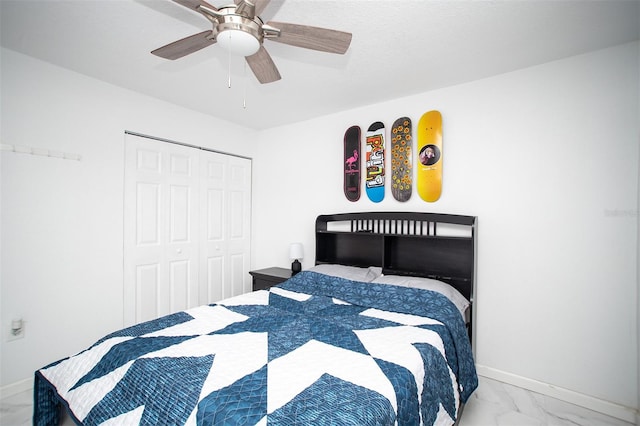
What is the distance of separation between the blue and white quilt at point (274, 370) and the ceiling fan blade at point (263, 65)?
59.5 inches

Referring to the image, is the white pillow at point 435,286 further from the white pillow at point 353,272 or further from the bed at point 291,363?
the white pillow at point 353,272

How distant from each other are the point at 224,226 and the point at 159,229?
0.77m

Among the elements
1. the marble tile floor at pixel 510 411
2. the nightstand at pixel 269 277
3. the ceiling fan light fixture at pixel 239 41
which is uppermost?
the ceiling fan light fixture at pixel 239 41

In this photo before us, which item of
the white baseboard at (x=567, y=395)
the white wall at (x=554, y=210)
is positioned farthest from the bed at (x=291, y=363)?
the white baseboard at (x=567, y=395)

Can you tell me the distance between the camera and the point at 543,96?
7.48 feet

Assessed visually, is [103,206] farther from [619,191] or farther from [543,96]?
[619,191]

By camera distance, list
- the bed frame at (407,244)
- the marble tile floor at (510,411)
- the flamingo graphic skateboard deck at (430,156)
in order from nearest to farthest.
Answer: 1. the marble tile floor at (510,411)
2. the bed frame at (407,244)
3. the flamingo graphic skateboard deck at (430,156)

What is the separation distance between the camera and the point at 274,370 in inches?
50.2

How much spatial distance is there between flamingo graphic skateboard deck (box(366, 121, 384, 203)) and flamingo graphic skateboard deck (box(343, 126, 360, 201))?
4.6 inches

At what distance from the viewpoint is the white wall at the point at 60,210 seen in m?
2.21

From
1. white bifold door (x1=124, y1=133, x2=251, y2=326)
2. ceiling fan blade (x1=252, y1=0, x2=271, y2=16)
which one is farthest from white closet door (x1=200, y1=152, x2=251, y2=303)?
ceiling fan blade (x1=252, y1=0, x2=271, y2=16)

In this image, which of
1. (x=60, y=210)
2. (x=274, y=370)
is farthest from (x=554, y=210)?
(x=60, y=210)

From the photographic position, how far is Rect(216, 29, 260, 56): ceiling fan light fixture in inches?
53.8

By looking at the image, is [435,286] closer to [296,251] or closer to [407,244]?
[407,244]
